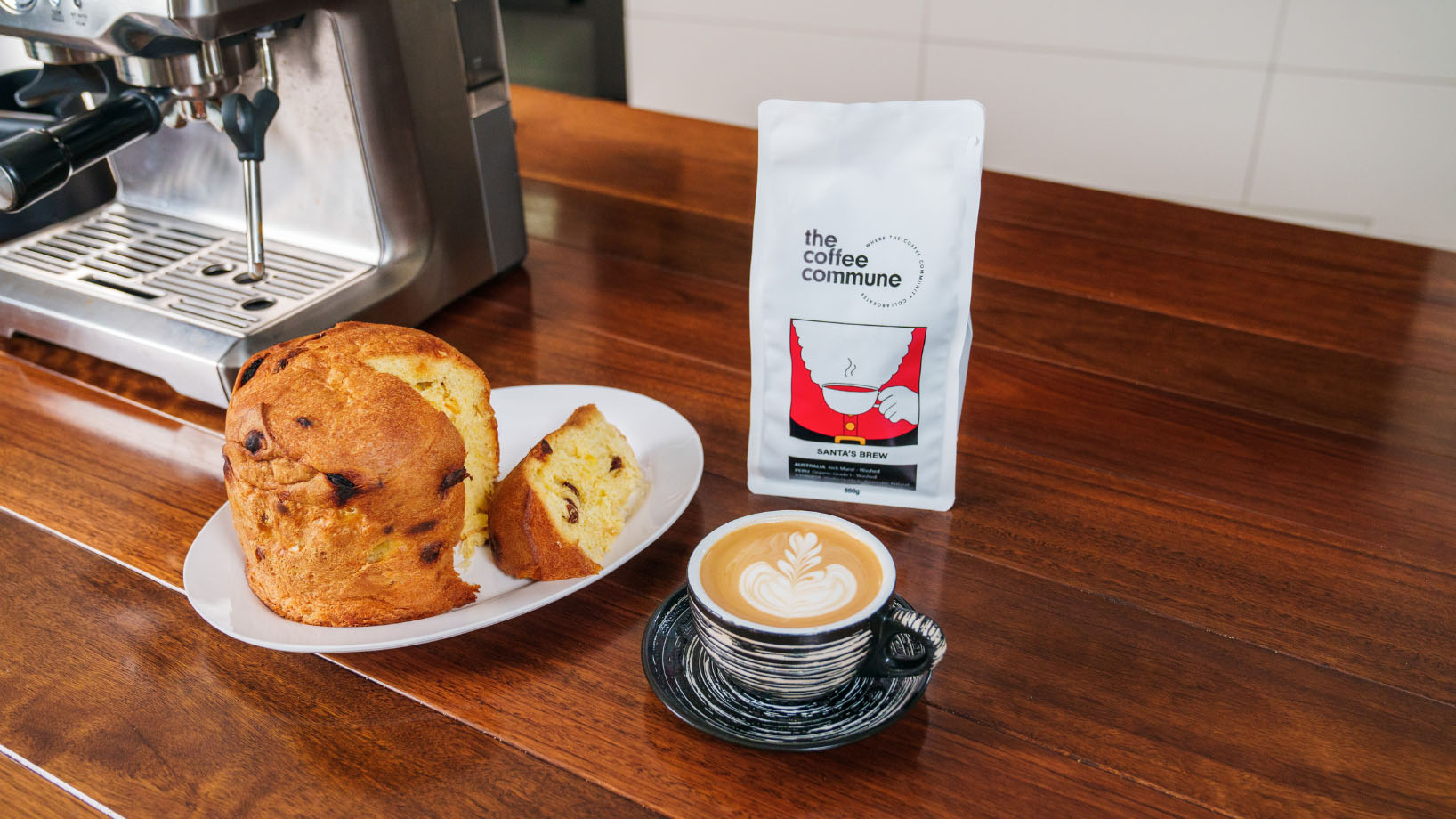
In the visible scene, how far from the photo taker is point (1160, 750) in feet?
1.83

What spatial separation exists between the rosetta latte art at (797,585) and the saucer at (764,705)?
50mm

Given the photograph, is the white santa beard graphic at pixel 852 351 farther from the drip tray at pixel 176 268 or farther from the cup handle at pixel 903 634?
the drip tray at pixel 176 268

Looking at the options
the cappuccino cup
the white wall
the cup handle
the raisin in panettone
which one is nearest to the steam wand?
the raisin in panettone

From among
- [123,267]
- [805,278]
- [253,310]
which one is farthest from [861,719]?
[123,267]

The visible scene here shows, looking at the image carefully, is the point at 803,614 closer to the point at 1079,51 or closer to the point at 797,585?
the point at 797,585

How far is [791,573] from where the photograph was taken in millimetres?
580

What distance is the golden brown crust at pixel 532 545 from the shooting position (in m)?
0.65

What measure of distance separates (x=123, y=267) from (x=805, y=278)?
68 centimetres

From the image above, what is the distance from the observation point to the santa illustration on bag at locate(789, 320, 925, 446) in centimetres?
Result: 74

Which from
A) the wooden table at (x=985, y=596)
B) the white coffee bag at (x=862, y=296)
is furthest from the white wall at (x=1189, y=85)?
the white coffee bag at (x=862, y=296)

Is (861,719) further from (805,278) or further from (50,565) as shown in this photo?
(50,565)

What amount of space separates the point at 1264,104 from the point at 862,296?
189cm

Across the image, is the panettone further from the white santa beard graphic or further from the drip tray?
the drip tray

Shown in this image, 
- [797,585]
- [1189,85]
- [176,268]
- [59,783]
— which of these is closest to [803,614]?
[797,585]
